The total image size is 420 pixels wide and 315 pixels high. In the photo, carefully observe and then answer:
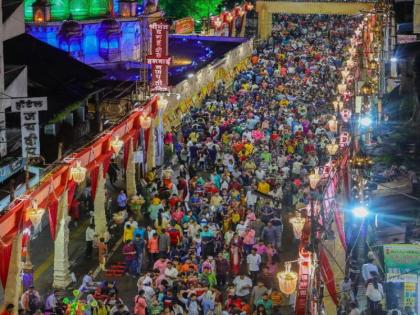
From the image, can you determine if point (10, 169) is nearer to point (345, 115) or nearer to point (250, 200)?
point (250, 200)

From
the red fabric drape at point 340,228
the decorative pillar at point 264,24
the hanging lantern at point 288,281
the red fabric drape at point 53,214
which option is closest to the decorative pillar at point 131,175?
the red fabric drape at point 53,214

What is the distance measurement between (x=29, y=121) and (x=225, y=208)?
23.0ft

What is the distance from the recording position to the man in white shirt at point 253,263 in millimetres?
21098

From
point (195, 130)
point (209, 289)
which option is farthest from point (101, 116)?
point (209, 289)

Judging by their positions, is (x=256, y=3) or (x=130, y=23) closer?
(x=130, y=23)

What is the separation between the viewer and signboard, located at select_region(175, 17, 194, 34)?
5562 cm

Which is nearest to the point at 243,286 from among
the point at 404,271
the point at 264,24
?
the point at 404,271

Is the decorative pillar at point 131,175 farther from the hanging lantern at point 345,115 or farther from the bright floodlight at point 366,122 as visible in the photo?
the hanging lantern at point 345,115

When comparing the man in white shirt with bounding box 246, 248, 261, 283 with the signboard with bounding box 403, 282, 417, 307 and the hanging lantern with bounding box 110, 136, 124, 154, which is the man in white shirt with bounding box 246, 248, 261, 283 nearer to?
the signboard with bounding box 403, 282, 417, 307

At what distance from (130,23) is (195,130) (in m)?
13.9

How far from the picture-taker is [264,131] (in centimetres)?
3494

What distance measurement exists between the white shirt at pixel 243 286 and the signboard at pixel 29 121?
16.9 feet

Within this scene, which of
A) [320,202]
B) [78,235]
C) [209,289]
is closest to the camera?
[209,289]

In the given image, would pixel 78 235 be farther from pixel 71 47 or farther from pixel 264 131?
pixel 71 47
